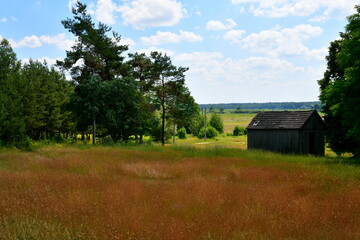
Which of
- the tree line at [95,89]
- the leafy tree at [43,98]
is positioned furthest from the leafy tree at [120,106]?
the leafy tree at [43,98]

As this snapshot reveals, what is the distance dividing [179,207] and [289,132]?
2338 cm

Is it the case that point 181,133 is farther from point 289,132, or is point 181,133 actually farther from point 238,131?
point 289,132

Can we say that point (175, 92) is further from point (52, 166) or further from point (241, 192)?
point (241, 192)

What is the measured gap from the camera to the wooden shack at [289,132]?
29.5 metres

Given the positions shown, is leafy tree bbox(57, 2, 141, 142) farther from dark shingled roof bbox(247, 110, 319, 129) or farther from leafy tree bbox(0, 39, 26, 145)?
dark shingled roof bbox(247, 110, 319, 129)

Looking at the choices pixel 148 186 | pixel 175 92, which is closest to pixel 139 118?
pixel 175 92

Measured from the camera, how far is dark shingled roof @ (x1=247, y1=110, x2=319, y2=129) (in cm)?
2981

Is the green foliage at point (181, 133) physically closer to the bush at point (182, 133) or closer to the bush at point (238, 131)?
Answer: the bush at point (182, 133)

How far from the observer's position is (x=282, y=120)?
3092 centimetres

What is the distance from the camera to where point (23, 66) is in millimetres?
45844

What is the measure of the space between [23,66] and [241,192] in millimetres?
43995

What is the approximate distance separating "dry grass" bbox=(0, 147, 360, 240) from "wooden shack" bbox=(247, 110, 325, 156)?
52.3ft

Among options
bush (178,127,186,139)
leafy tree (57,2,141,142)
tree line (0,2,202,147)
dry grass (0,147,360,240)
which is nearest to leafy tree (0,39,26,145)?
tree line (0,2,202,147)

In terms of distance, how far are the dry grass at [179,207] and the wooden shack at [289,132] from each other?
15947 millimetres
